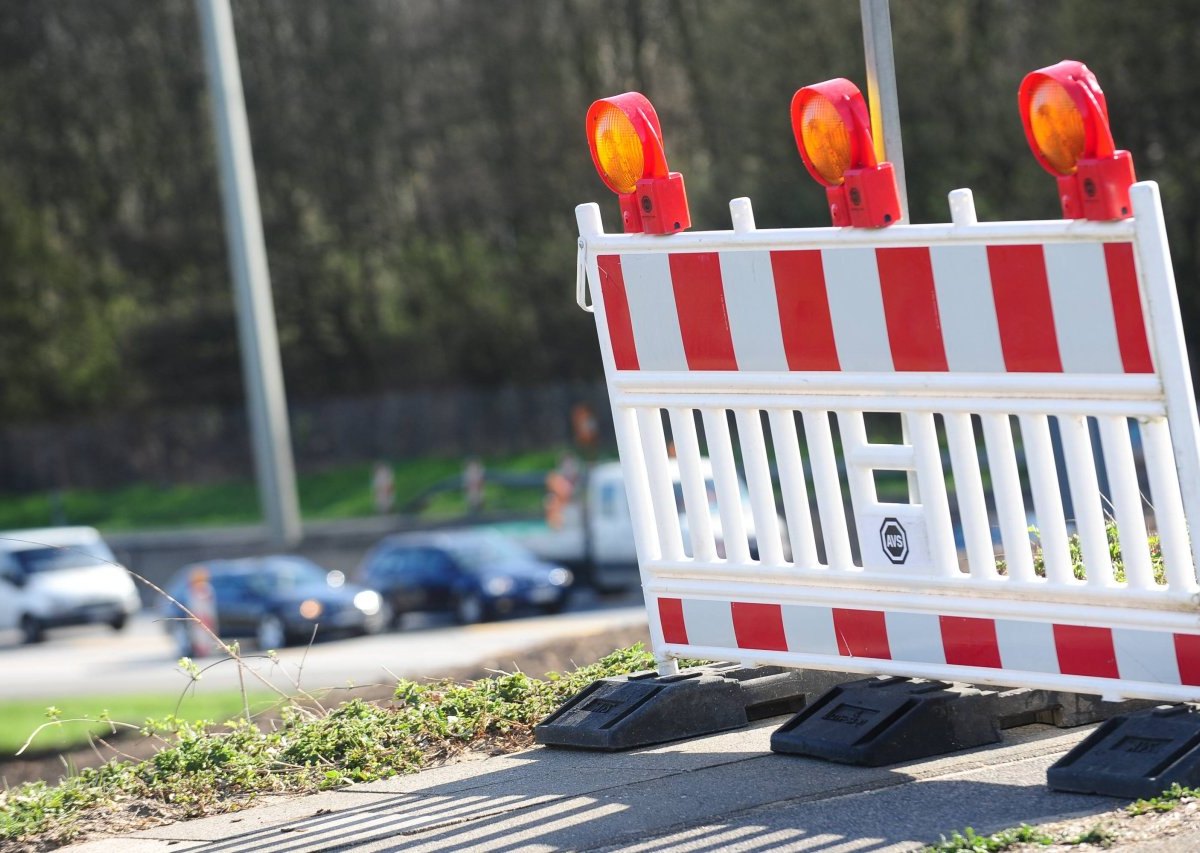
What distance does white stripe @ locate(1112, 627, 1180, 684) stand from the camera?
13.1ft

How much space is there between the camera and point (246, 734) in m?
5.21

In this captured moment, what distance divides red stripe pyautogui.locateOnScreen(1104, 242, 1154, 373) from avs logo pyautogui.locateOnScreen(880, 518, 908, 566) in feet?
2.73

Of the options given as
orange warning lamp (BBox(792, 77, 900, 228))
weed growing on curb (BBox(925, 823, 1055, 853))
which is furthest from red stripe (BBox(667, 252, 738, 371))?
weed growing on curb (BBox(925, 823, 1055, 853))

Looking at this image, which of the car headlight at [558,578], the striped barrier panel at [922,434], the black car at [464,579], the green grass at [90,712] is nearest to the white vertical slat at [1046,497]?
the striped barrier panel at [922,434]

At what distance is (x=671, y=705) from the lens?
16.5 feet

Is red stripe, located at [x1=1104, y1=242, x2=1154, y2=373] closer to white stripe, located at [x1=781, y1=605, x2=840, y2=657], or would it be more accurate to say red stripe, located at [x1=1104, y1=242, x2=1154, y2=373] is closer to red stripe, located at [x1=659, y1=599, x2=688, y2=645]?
white stripe, located at [x1=781, y1=605, x2=840, y2=657]

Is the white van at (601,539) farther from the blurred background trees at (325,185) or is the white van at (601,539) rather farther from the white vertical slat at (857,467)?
the white vertical slat at (857,467)

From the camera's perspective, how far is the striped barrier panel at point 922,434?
3930 mm

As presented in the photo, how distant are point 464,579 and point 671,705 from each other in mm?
19888

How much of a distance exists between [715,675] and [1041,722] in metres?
0.95

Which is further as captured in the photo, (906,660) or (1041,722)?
(1041,722)

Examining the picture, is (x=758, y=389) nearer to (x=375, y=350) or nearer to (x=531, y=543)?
(x=531, y=543)

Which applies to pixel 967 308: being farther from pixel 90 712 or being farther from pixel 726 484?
pixel 90 712

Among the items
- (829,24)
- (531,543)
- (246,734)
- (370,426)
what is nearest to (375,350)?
(370,426)
